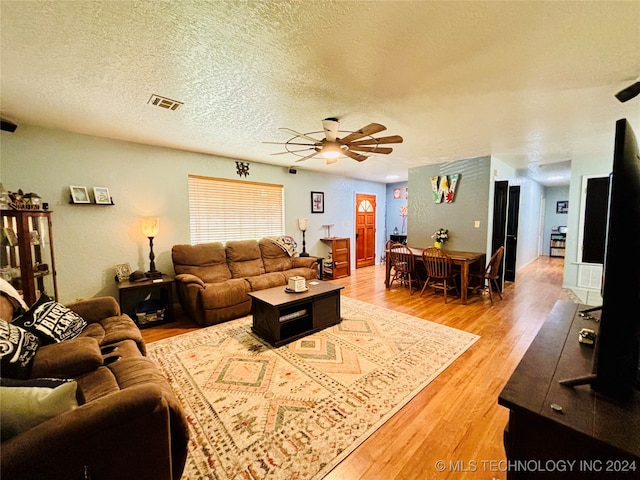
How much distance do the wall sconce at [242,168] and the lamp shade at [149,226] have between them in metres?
1.62

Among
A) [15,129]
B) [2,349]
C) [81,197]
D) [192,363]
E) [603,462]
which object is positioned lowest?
[192,363]

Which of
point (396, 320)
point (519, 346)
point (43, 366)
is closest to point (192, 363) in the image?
point (43, 366)

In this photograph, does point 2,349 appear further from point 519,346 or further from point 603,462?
point 519,346

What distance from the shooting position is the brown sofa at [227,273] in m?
3.30

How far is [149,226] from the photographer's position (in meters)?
3.51

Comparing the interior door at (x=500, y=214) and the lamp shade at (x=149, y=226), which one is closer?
the lamp shade at (x=149, y=226)

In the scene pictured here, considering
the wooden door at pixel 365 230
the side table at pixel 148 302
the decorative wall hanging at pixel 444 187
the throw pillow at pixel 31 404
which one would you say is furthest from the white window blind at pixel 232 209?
the throw pillow at pixel 31 404

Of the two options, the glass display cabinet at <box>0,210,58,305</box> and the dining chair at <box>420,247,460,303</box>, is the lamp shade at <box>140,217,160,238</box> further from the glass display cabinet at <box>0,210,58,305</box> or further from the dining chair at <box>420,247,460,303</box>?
the dining chair at <box>420,247,460,303</box>

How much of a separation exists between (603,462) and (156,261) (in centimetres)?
452

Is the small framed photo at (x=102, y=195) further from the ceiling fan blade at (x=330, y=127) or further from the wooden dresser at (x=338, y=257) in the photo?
the wooden dresser at (x=338, y=257)

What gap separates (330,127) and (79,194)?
3.19m

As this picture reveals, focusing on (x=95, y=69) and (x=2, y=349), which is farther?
(x=95, y=69)

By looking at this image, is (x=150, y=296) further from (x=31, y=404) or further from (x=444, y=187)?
(x=444, y=187)

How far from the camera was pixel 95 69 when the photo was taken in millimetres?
1841
